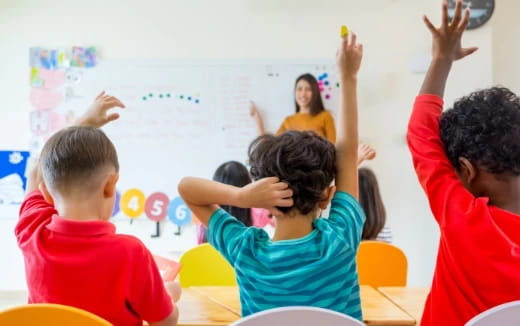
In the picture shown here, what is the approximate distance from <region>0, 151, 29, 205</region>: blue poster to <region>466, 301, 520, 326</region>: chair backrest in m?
3.06

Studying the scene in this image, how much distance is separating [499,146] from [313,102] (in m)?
2.20

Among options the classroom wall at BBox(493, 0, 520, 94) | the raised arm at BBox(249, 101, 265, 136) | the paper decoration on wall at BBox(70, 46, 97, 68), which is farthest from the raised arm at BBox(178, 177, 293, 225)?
the classroom wall at BBox(493, 0, 520, 94)

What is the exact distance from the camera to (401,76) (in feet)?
10.5

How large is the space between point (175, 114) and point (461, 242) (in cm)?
246

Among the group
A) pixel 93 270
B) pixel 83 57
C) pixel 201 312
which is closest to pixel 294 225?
pixel 93 270

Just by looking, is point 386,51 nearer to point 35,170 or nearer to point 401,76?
point 401,76

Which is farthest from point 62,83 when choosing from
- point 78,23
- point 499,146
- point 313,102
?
point 499,146

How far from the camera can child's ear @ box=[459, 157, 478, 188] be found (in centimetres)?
105

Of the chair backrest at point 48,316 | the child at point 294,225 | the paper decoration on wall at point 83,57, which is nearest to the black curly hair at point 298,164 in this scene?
the child at point 294,225

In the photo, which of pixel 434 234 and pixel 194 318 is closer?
pixel 194 318

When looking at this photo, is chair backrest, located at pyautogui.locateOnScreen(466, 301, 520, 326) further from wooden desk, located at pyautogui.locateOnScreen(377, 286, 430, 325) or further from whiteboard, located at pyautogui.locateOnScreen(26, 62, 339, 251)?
whiteboard, located at pyautogui.locateOnScreen(26, 62, 339, 251)

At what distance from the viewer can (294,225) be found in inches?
42.4

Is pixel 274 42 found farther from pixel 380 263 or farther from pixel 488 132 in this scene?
pixel 488 132

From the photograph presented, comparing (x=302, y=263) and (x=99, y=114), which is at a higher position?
(x=99, y=114)
